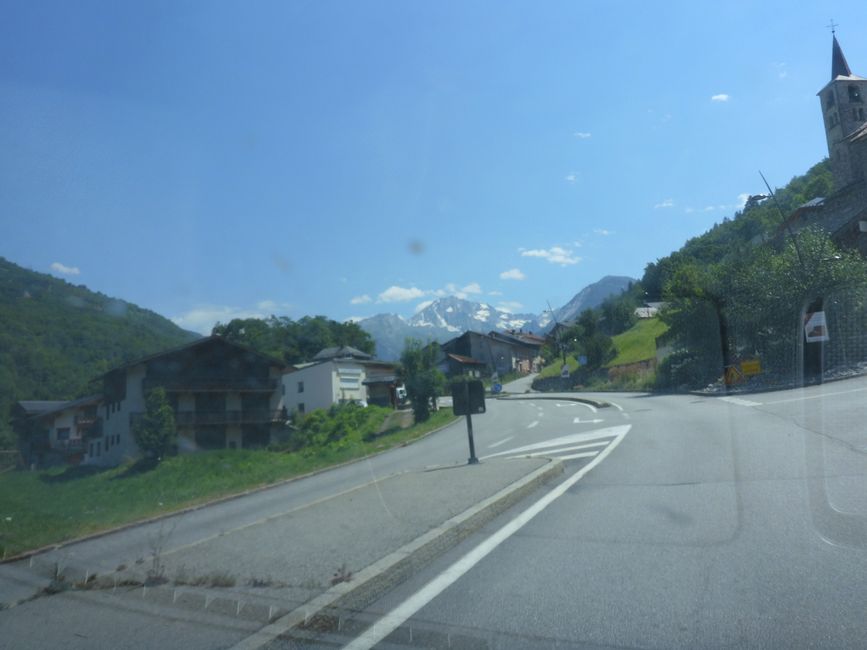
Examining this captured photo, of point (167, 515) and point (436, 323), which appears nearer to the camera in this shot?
point (167, 515)

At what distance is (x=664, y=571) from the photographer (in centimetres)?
619

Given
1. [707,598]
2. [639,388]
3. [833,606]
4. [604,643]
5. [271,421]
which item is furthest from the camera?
[639,388]

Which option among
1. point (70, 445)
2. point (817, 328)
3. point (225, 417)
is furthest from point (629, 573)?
point (225, 417)

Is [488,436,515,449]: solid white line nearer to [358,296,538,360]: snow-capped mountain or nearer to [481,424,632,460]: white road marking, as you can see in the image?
[481,424,632,460]: white road marking

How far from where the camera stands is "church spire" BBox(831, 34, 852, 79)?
3460 inches

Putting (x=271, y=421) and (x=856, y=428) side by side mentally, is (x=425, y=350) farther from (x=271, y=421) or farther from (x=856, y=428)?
(x=856, y=428)

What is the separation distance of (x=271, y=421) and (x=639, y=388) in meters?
26.3

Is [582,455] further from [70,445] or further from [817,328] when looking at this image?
[817,328]

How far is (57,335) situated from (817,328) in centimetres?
2968

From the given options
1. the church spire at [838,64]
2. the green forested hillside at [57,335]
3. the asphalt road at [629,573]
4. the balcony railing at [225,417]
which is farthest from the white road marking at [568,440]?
the church spire at [838,64]

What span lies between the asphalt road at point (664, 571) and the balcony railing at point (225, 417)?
79.7ft

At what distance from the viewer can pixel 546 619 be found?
510cm

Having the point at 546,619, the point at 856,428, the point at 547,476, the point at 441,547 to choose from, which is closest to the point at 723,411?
the point at 856,428

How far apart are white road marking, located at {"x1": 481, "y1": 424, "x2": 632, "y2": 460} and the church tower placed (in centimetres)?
7400
